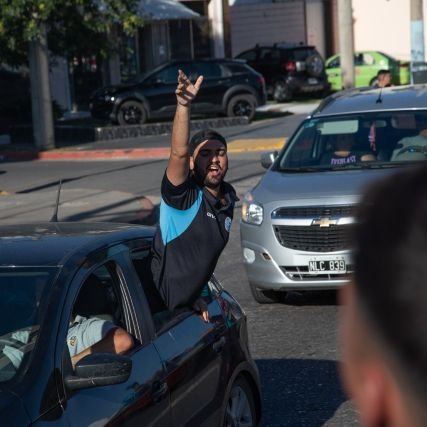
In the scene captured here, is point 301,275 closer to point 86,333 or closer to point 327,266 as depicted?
point 327,266

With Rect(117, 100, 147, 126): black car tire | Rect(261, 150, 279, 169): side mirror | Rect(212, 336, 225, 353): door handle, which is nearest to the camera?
Rect(212, 336, 225, 353): door handle

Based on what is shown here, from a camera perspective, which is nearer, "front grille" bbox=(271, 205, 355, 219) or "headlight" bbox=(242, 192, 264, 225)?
"front grille" bbox=(271, 205, 355, 219)

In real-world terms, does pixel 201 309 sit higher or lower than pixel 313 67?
lower

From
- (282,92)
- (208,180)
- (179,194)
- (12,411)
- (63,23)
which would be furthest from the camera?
(282,92)

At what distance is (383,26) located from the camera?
46.5 meters

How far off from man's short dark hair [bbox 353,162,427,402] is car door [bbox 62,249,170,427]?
2.81 meters

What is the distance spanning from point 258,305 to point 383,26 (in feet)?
125

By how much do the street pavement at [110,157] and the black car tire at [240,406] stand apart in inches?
345

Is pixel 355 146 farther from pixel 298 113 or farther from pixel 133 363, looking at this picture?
pixel 298 113

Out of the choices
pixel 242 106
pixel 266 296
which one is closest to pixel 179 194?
pixel 266 296

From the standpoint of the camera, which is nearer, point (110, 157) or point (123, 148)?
point (110, 157)

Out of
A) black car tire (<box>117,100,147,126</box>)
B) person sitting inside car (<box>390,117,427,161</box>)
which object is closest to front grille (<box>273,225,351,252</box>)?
person sitting inside car (<box>390,117,427,161</box>)

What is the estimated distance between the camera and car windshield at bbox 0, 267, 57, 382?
4273 millimetres

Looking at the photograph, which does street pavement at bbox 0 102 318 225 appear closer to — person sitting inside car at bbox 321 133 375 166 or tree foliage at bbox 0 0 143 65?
tree foliage at bbox 0 0 143 65
